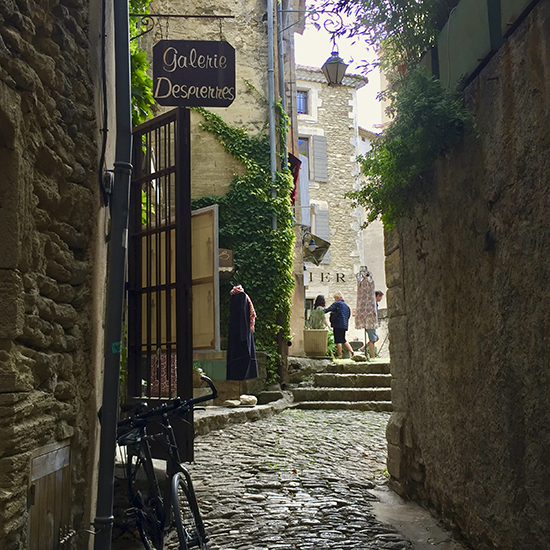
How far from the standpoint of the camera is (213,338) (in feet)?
20.0

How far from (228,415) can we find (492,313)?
20.9 feet

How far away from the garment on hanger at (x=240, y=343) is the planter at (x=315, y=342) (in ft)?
14.4

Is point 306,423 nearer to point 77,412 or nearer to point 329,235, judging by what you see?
point 77,412

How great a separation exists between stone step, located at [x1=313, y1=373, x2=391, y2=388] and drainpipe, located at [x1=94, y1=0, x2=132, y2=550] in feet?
29.5

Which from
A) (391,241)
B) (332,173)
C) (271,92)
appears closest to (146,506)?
(391,241)

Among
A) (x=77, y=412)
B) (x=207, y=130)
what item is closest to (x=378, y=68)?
(x=77, y=412)

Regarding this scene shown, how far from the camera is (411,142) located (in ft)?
13.0

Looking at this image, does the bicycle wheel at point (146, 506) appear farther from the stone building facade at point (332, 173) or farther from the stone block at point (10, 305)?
the stone building facade at point (332, 173)

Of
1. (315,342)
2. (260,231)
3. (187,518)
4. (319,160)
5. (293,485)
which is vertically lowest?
(293,485)

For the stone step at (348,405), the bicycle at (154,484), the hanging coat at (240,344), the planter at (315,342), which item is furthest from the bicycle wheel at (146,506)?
the planter at (315,342)

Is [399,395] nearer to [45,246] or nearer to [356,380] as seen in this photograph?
[45,246]

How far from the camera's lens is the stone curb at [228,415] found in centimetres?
873

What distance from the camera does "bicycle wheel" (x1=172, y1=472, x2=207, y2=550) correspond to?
3.43 metres

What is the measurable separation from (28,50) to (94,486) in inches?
84.1
